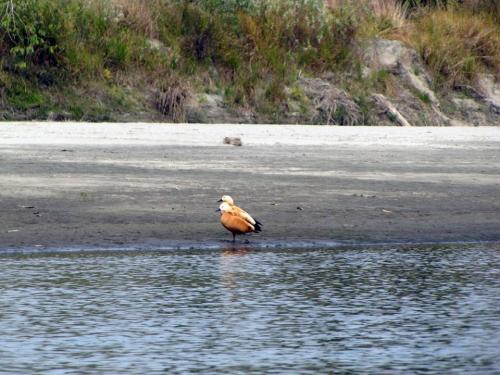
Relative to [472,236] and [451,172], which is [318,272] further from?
[451,172]

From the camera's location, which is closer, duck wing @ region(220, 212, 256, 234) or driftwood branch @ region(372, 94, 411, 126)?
duck wing @ region(220, 212, 256, 234)

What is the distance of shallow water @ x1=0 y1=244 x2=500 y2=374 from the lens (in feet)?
23.8

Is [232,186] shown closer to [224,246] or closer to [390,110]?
[224,246]

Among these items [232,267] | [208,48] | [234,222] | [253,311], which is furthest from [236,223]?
[208,48]

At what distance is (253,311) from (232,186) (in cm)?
645

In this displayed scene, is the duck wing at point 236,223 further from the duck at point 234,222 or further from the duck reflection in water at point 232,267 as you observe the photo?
the duck reflection in water at point 232,267

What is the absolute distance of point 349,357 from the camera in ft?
24.2

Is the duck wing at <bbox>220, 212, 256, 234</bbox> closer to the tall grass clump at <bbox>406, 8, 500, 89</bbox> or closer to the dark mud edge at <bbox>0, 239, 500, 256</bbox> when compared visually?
the dark mud edge at <bbox>0, 239, 500, 256</bbox>

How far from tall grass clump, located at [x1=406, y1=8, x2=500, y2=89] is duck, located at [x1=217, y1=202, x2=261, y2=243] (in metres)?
21.1

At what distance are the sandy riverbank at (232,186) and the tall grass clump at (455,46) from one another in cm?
923

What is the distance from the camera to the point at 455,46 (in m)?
32.3

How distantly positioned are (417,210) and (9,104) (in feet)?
44.9

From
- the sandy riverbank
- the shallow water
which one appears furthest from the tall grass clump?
the shallow water

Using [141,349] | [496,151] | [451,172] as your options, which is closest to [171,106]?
[496,151]
